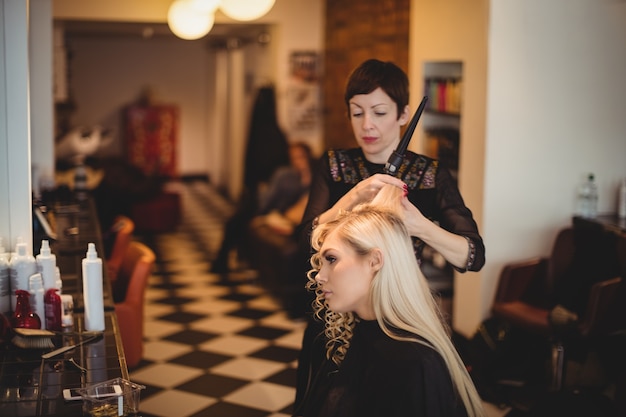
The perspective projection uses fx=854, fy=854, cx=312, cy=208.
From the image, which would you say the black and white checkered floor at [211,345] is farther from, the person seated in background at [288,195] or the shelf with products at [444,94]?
the shelf with products at [444,94]

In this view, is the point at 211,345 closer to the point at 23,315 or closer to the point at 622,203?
the point at 622,203

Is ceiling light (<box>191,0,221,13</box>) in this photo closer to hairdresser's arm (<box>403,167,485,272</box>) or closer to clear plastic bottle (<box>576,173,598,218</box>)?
clear plastic bottle (<box>576,173,598,218</box>)

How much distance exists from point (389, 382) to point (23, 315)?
1.17 m

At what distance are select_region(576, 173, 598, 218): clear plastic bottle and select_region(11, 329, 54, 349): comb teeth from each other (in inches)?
120

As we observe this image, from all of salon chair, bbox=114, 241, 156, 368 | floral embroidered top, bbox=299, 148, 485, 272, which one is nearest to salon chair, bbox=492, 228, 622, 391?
floral embroidered top, bbox=299, 148, 485, 272

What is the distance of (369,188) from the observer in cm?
226

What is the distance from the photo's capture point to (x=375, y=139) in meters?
2.58

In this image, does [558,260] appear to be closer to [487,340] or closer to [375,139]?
[487,340]

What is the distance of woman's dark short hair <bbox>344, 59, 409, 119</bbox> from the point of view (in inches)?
101

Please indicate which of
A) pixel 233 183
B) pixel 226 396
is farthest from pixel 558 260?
pixel 233 183

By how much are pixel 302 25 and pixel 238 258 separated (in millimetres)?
2085

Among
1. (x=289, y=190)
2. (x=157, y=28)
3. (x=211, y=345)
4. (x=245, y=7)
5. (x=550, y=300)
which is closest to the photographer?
(x=550, y=300)

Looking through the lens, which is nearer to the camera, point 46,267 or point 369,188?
point 369,188

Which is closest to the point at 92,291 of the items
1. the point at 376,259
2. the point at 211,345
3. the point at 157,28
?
the point at 376,259
